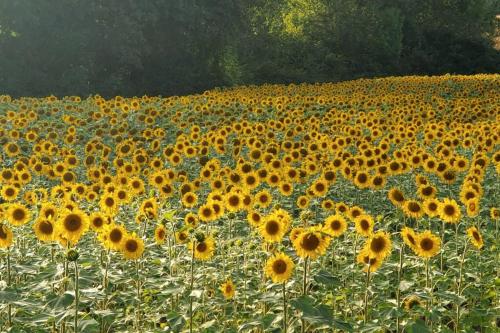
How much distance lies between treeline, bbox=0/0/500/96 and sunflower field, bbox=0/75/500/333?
11.2m

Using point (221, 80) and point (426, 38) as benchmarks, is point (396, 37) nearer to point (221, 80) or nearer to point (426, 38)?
point (426, 38)

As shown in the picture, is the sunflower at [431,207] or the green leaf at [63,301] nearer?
the green leaf at [63,301]

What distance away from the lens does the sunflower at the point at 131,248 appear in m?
4.10

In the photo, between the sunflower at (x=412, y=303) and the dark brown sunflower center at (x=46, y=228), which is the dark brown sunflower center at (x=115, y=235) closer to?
the dark brown sunflower center at (x=46, y=228)

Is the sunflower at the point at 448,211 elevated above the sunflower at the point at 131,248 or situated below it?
above

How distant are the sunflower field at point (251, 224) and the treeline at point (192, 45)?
36.8ft

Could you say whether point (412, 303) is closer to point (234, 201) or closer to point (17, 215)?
point (234, 201)

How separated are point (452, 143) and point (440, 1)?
35.8 metres

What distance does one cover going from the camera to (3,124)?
479 inches

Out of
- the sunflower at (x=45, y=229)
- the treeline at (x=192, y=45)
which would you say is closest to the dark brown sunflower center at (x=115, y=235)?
the sunflower at (x=45, y=229)

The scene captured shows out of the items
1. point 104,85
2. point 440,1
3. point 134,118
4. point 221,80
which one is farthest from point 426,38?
point 134,118

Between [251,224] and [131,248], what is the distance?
145 centimetres

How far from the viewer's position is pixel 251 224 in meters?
5.37

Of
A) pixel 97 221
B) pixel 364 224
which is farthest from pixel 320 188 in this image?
pixel 97 221
